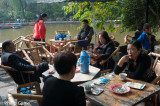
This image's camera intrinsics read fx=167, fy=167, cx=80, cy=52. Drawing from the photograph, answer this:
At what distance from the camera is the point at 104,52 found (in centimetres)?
315

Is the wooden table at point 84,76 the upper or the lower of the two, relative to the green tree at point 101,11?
lower

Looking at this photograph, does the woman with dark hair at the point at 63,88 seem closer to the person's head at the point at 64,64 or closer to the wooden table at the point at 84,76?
the person's head at the point at 64,64

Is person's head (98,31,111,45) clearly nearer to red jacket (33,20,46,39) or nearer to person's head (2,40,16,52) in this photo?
person's head (2,40,16,52)

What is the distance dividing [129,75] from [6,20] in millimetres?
33616

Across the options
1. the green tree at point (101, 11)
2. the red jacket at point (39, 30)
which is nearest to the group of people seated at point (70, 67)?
the green tree at point (101, 11)

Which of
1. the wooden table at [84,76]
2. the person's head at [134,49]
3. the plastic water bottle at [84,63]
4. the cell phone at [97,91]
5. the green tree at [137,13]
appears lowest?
the wooden table at [84,76]

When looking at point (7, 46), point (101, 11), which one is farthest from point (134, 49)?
point (101, 11)

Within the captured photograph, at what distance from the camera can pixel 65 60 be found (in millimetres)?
1329

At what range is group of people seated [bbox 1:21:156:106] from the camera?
128 cm

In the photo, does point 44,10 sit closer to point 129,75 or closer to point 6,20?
point 6,20

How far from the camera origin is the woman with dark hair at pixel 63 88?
1269 millimetres

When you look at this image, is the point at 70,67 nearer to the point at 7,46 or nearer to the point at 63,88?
the point at 63,88

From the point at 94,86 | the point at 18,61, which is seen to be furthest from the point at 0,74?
the point at 94,86

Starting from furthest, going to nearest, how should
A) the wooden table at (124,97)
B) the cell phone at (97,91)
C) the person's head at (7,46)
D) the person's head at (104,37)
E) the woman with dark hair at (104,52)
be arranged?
the person's head at (104,37) < the woman with dark hair at (104,52) < the person's head at (7,46) < the cell phone at (97,91) < the wooden table at (124,97)
